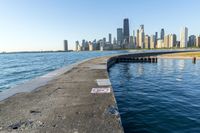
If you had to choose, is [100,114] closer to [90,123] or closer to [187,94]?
[90,123]

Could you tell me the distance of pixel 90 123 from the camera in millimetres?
6434

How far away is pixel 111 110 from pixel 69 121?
6.19ft

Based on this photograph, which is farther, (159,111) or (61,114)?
(159,111)

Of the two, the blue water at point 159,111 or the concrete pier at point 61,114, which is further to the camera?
the blue water at point 159,111

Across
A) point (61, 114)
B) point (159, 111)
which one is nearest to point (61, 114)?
point (61, 114)

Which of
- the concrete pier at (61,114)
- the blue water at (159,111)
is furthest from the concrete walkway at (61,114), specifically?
the blue water at (159,111)

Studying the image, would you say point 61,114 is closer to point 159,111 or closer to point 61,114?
point 61,114

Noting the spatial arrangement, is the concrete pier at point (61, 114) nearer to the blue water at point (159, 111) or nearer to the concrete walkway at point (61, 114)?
the concrete walkway at point (61, 114)

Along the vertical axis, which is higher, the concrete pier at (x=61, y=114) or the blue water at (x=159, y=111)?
the concrete pier at (x=61, y=114)

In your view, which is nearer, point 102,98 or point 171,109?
point 102,98

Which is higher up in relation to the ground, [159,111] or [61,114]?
[61,114]

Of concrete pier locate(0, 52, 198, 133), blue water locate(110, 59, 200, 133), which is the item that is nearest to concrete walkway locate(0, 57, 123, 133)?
concrete pier locate(0, 52, 198, 133)

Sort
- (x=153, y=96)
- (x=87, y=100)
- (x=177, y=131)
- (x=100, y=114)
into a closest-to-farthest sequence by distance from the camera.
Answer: (x=100, y=114) < (x=177, y=131) < (x=87, y=100) < (x=153, y=96)

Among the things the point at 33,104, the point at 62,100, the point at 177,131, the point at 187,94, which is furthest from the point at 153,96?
the point at 33,104
